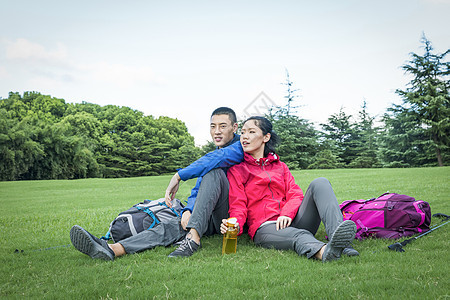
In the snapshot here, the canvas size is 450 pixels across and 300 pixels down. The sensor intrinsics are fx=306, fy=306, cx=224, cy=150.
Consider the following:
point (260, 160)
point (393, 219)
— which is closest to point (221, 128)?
point (260, 160)

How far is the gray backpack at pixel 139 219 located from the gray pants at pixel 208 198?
0.59 meters

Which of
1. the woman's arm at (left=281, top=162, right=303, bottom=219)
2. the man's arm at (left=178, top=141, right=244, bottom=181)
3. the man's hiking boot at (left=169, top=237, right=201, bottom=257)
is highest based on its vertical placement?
the man's arm at (left=178, top=141, right=244, bottom=181)

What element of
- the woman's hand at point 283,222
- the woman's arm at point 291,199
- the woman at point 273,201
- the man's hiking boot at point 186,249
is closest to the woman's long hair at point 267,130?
the woman at point 273,201

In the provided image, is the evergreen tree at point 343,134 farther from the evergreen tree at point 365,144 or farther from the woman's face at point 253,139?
the woman's face at point 253,139

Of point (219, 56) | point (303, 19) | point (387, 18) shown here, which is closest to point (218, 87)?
point (219, 56)

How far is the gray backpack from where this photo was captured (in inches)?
131

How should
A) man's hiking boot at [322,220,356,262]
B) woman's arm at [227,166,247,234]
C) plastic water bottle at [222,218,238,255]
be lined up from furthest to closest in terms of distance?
woman's arm at [227,166,247,234] → plastic water bottle at [222,218,238,255] → man's hiking boot at [322,220,356,262]

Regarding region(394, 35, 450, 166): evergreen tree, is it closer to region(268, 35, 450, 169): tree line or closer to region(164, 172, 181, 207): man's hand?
region(268, 35, 450, 169): tree line

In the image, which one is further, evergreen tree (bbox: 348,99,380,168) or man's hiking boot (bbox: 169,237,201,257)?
evergreen tree (bbox: 348,99,380,168)

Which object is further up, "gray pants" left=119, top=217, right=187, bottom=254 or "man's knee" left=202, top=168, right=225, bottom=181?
"man's knee" left=202, top=168, right=225, bottom=181

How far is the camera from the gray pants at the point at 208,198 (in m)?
2.97

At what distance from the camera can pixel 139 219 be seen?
336 centimetres

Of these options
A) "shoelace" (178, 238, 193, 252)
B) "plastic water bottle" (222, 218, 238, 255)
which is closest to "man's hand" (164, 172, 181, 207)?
"shoelace" (178, 238, 193, 252)

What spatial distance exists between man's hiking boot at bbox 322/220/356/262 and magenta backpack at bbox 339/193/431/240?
1.02 meters
